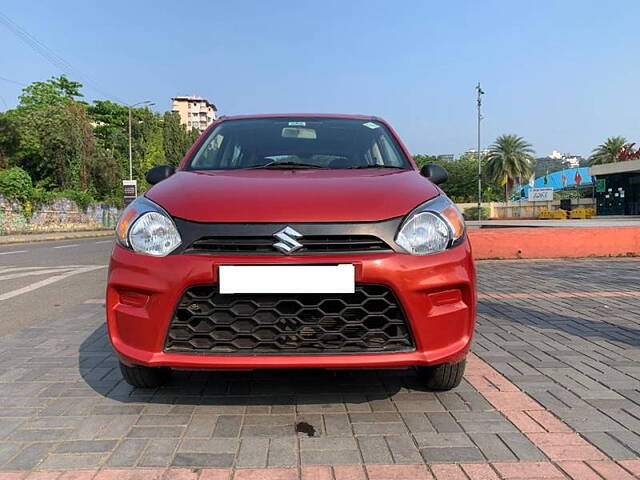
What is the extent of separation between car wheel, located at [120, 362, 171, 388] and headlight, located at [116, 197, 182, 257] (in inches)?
30.2

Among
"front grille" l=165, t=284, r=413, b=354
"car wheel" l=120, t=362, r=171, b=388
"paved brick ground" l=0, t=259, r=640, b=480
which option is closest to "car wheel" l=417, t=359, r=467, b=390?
"paved brick ground" l=0, t=259, r=640, b=480

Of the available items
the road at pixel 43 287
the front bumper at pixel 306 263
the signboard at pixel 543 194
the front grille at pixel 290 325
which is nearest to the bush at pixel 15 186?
the road at pixel 43 287

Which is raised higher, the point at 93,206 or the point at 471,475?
the point at 93,206

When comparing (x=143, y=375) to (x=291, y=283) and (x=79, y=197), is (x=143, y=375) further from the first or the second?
(x=79, y=197)

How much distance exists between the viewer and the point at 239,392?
3031mm

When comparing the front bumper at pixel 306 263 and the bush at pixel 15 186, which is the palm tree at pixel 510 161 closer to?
the bush at pixel 15 186

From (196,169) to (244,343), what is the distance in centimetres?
134

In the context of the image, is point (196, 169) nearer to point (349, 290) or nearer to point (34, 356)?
point (349, 290)

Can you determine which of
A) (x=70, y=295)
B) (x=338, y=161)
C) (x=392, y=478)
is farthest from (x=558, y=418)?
(x=70, y=295)

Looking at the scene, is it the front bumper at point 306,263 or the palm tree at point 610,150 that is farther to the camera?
the palm tree at point 610,150

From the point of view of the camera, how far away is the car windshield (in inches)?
131

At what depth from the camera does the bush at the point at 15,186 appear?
26.8 m

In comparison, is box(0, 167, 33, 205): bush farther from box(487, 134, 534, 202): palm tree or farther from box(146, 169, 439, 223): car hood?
box(487, 134, 534, 202): palm tree

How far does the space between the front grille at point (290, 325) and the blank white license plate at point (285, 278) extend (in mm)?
77
